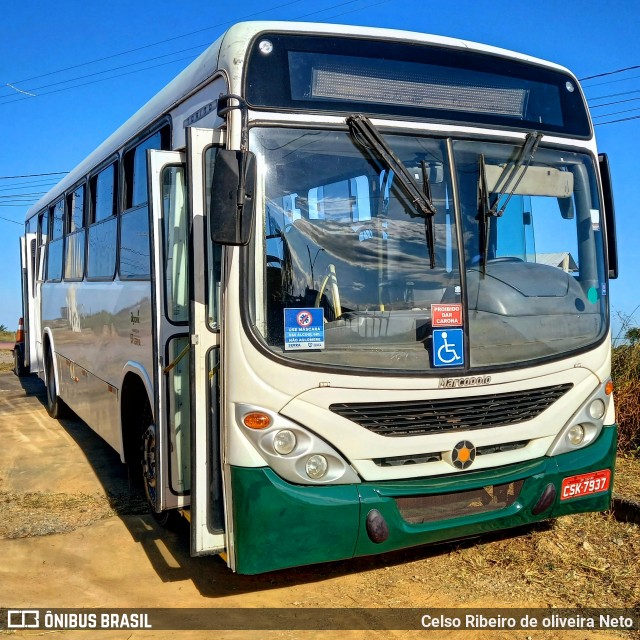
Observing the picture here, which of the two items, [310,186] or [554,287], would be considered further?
[554,287]

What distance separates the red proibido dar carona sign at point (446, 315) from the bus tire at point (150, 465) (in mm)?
2410

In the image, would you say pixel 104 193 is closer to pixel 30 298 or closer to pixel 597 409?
pixel 597 409

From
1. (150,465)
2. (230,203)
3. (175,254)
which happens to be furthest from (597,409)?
(150,465)

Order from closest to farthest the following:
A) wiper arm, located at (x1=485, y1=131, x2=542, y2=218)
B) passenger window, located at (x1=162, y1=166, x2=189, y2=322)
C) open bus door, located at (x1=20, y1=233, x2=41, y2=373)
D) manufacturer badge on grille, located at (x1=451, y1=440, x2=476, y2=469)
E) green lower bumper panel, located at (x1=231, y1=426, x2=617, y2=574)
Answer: green lower bumper panel, located at (x1=231, y1=426, x2=617, y2=574)
manufacturer badge on grille, located at (x1=451, y1=440, x2=476, y2=469)
wiper arm, located at (x1=485, y1=131, x2=542, y2=218)
passenger window, located at (x1=162, y1=166, x2=189, y2=322)
open bus door, located at (x1=20, y1=233, x2=41, y2=373)

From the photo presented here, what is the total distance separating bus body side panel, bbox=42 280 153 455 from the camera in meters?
5.77

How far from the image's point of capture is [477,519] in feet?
14.7

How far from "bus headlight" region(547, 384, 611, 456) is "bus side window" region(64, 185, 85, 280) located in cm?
545

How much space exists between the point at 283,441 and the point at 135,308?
2189 millimetres

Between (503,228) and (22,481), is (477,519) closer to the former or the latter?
(503,228)

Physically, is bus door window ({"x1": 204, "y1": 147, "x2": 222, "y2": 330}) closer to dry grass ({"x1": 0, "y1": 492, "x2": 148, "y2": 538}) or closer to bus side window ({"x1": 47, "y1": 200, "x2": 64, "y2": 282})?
dry grass ({"x1": 0, "y1": 492, "x2": 148, "y2": 538})

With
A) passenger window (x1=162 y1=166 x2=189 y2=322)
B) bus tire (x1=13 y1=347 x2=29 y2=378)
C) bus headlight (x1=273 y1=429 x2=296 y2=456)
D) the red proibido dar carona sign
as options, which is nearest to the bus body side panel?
passenger window (x1=162 y1=166 x2=189 y2=322)

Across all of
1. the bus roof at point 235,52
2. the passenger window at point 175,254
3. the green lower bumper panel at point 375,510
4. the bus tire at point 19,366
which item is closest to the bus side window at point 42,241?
the bus tire at point 19,366

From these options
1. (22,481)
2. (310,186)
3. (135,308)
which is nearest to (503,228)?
(310,186)

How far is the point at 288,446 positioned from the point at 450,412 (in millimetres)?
969
